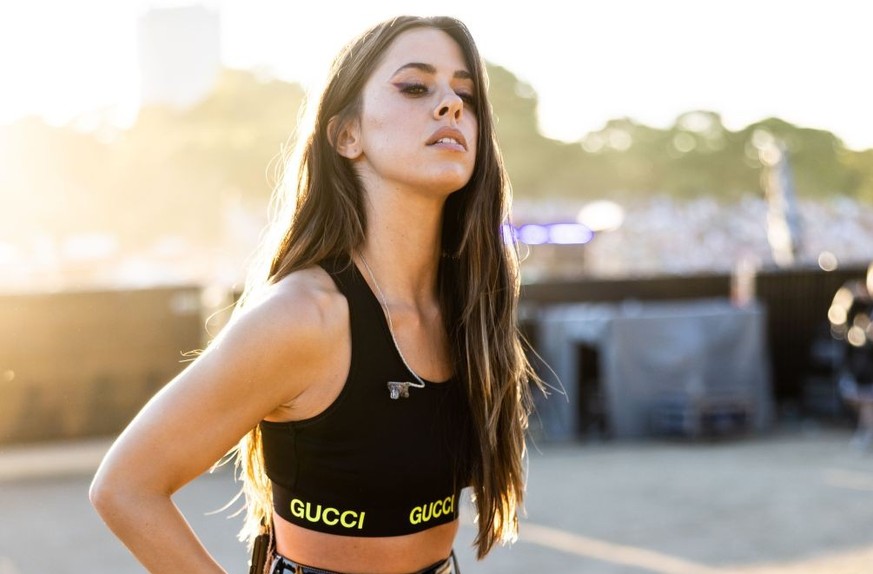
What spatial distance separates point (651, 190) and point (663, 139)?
4551mm

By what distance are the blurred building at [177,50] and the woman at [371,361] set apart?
142 meters

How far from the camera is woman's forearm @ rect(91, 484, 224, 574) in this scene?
1568 millimetres

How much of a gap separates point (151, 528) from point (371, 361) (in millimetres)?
434

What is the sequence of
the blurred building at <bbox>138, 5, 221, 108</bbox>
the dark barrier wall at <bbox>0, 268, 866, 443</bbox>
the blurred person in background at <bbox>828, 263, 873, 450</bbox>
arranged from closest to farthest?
the blurred person in background at <bbox>828, 263, 873, 450</bbox>
the dark barrier wall at <bbox>0, 268, 866, 443</bbox>
the blurred building at <bbox>138, 5, 221, 108</bbox>

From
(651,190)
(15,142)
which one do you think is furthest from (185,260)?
(651,190)

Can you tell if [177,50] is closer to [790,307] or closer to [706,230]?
[706,230]

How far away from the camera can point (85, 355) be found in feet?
35.4

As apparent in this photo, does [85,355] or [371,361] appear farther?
[85,355]

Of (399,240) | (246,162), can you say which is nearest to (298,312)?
(399,240)

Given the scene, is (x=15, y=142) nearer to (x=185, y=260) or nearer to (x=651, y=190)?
(x=185, y=260)

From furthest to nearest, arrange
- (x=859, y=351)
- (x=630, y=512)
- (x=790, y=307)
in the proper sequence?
(x=790, y=307) < (x=859, y=351) < (x=630, y=512)

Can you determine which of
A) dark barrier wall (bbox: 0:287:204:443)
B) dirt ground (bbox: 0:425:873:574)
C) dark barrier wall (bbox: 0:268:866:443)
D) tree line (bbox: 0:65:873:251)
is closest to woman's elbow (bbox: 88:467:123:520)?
dirt ground (bbox: 0:425:873:574)

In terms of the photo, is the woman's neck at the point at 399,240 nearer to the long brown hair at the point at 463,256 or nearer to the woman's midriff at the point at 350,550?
the long brown hair at the point at 463,256

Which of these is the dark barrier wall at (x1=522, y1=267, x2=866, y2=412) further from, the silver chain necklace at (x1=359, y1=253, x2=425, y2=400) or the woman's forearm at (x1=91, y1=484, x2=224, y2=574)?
the woman's forearm at (x1=91, y1=484, x2=224, y2=574)
